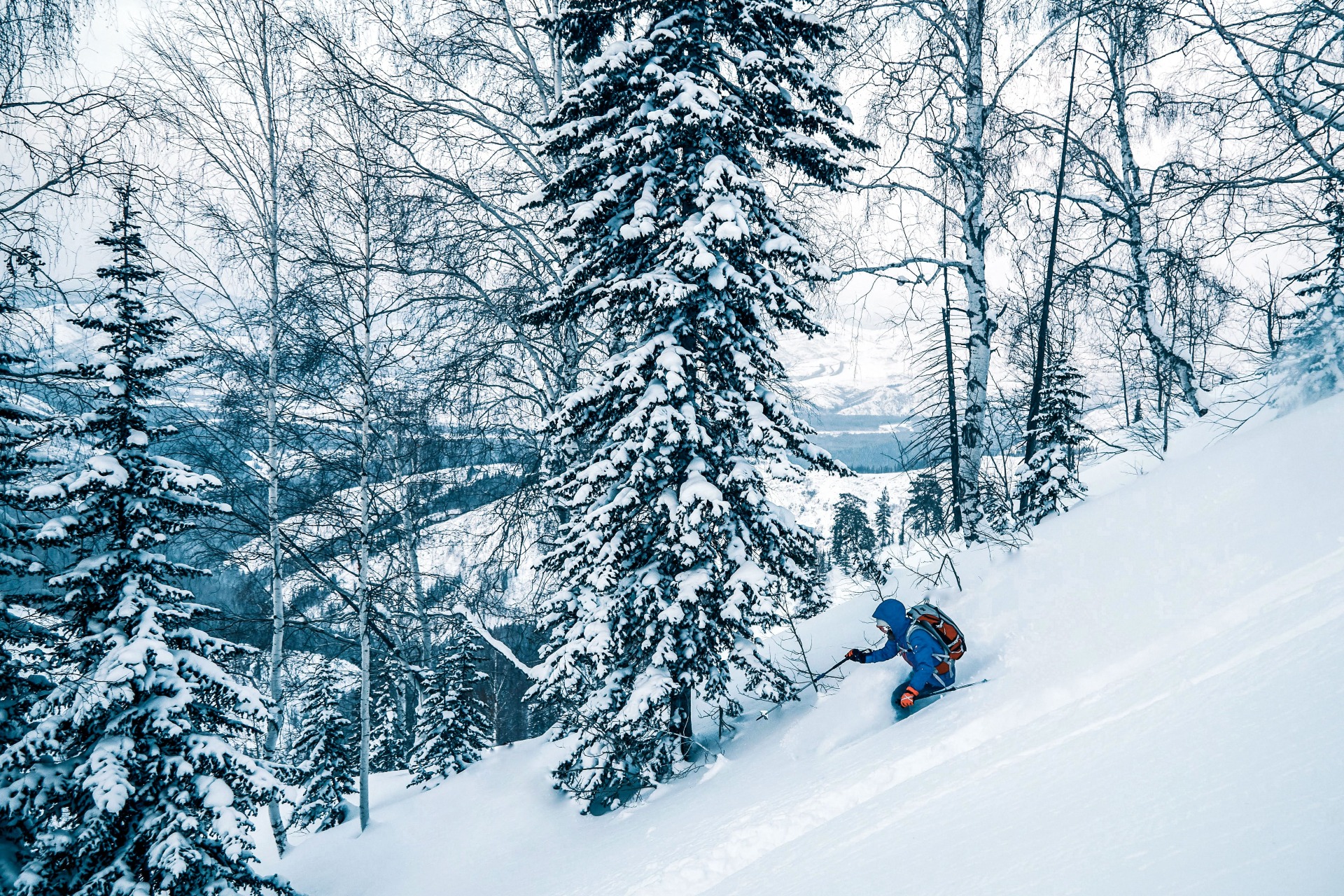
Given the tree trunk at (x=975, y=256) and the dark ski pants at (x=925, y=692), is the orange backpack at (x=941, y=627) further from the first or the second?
the tree trunk at (x=975, y=256)

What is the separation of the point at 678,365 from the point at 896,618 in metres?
3.25

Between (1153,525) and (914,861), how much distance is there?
→ 4080mm

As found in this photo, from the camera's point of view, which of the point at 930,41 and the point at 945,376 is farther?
the point at 945,376

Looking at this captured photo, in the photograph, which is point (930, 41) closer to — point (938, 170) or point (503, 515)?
point (938, 170)

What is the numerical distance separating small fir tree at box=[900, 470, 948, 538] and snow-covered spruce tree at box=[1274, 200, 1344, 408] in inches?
156

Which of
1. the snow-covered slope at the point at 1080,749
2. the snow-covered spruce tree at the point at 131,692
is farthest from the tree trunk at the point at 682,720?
the snow-covered spruce tree at the point at 131,692

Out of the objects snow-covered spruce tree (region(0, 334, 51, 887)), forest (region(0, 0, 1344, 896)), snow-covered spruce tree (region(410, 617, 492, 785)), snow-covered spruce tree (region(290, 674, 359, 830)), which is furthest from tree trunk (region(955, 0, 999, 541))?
snow-covered spruce tree (region(290, 674, 359, 830))

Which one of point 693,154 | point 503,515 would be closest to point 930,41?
point 693,154

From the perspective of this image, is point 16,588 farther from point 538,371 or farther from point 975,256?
point 975,256

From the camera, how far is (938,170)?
9.02 metres

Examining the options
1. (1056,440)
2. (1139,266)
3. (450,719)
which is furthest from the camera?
(450,719)

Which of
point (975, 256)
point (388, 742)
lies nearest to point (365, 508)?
point (975, 256)

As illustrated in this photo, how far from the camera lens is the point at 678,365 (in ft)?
21.0

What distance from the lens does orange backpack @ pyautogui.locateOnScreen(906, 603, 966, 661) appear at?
559 cm
